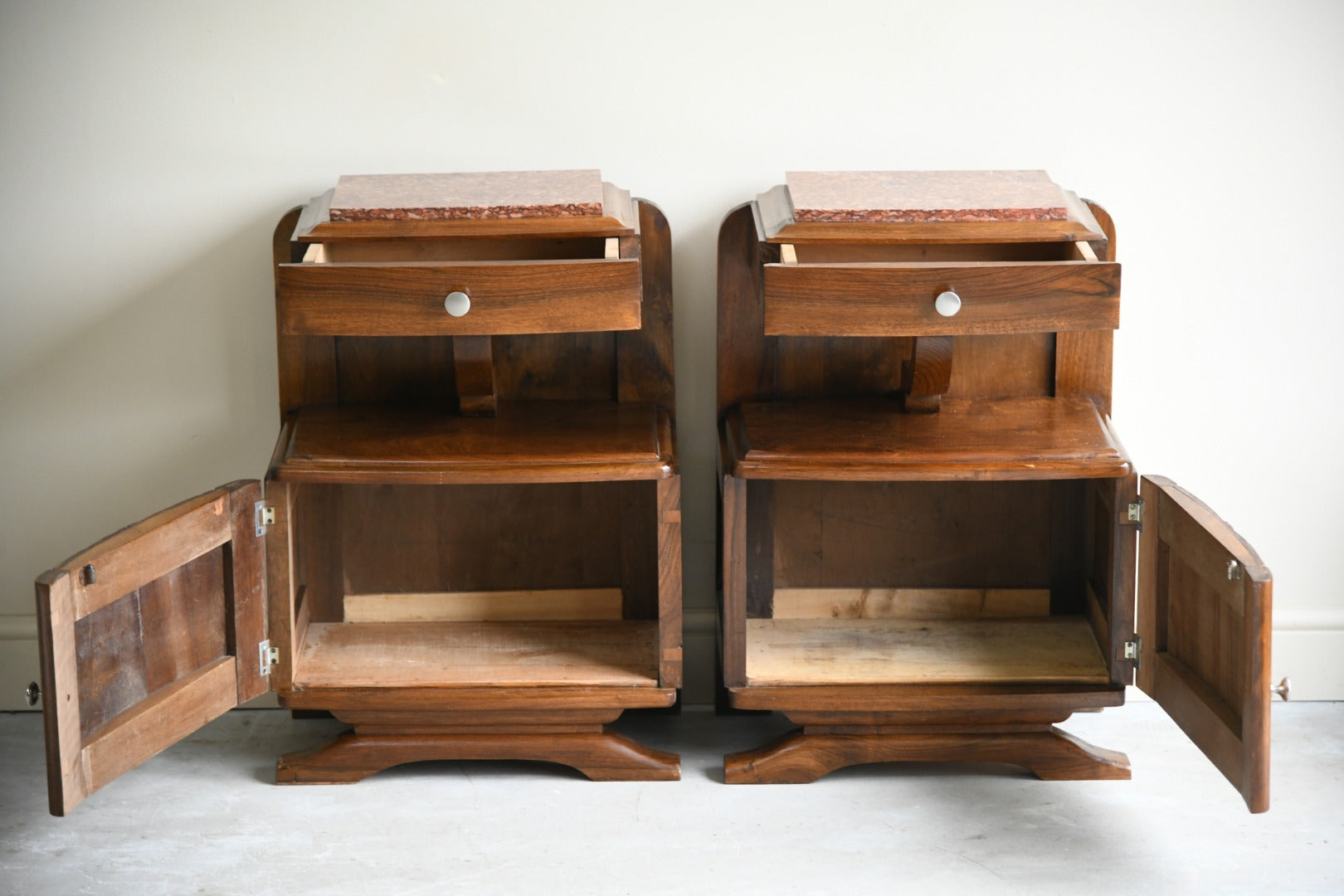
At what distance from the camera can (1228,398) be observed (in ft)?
8.47

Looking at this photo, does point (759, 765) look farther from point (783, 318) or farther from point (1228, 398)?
point (1228, 398)

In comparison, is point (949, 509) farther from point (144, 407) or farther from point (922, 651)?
point (144, 407)

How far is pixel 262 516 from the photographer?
7.25 feet

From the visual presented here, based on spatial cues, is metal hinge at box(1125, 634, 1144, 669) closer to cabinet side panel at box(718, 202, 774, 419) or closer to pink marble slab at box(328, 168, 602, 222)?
cabinet side panel at box(718, 202, 774, 419)

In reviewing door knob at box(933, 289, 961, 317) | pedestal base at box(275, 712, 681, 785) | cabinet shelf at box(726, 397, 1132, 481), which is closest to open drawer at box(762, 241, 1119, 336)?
door knob at box(933, 289, 961, 317)

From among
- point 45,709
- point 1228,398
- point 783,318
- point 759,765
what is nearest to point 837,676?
point 759,765

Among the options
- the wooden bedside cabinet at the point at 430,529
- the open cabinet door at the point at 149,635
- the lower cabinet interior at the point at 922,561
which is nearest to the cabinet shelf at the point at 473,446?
the wooden bedside cabinet at the point at 430,529

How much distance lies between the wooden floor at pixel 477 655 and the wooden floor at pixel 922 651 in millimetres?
230

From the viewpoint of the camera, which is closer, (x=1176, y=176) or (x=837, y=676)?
(x=837, y=676)

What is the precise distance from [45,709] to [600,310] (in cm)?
96

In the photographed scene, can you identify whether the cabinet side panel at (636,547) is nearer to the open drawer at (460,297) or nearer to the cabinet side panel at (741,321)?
the cabinet side panel at (741,321)

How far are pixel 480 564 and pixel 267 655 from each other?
463 millimetres

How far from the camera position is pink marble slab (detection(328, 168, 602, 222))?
2.13m

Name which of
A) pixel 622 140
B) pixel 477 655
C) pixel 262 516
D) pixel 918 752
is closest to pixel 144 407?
pixel 262 516
